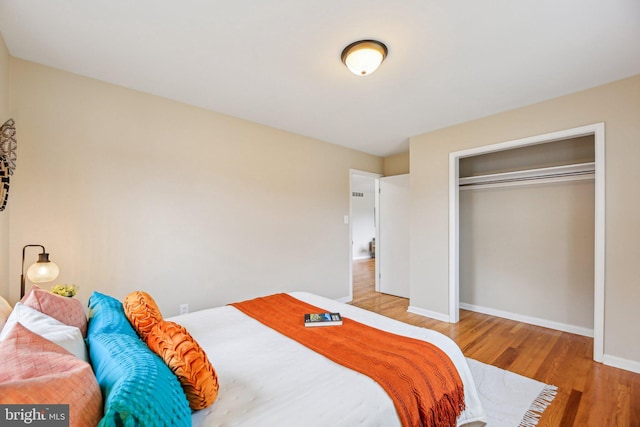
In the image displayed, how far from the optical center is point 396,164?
512cm

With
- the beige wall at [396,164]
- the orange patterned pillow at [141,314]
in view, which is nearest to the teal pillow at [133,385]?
the orange patterned pillow at [141,314]

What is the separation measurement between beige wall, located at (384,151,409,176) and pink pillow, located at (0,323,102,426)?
487 centimetres

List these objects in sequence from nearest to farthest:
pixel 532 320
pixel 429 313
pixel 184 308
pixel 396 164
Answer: pixel 184 308
pixel 532 320
pixel 429 313
pixel 396 164

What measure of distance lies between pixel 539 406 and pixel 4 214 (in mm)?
4103

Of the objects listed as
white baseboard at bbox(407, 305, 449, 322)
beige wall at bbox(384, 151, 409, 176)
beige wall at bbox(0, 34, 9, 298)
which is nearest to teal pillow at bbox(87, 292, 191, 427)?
beige wall at bbox(0, 34, 9, 298)

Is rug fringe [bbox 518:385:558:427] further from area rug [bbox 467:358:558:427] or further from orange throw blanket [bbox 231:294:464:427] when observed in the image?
orange throw blanket [bbox 231:294:464:427]

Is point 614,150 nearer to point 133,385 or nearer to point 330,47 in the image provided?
point 330,47

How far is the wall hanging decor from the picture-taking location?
1.74m

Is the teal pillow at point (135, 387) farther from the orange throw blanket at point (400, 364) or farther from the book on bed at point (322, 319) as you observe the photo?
the book on bed at point (322, 319)

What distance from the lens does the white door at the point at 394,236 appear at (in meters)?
4.72

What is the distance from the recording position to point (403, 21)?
1.77 metres

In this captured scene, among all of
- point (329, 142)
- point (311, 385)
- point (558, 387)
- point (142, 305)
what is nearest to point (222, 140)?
point (329, 142)

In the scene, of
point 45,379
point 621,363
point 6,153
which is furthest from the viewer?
point 621,363

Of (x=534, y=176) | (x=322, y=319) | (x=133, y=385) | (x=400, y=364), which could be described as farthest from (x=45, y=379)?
(x=534, y=176)
